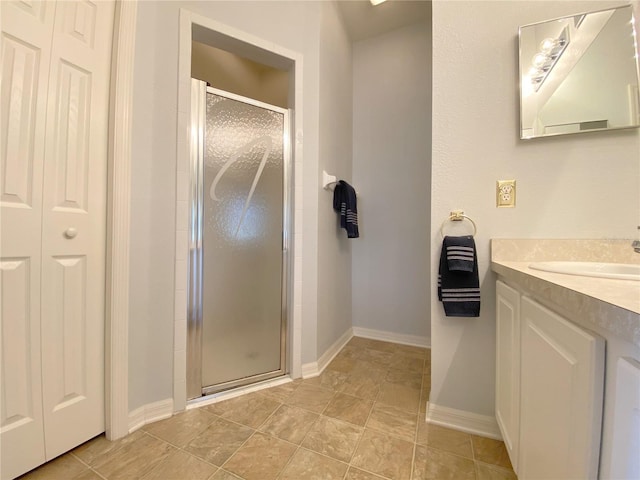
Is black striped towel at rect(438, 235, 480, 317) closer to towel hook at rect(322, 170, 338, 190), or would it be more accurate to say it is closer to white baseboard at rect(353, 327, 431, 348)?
towel hook at rect(322, 170, 338, 190)

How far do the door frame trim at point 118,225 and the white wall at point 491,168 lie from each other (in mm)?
1508

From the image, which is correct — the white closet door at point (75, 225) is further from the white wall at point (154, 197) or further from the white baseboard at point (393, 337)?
the white baseboard at point (393, 337)

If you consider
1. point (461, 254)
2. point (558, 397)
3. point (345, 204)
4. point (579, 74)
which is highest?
point (579, 74)

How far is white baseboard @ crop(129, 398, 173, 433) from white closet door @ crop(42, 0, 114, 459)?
133 mm

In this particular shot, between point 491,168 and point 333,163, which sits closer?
point 491,168

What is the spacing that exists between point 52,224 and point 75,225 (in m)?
0.07

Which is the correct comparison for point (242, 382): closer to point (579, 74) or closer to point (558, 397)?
point (558, 397)

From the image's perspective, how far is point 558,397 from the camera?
569 millimetres

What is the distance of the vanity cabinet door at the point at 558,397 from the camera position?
0.45 metres

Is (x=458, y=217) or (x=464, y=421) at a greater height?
(x=458, y=217)

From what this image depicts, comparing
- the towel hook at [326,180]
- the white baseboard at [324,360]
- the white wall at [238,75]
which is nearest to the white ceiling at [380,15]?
the white wall at [238,75]

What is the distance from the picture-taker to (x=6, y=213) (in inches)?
35.0

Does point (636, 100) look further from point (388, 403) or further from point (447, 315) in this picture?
point (388, 403)

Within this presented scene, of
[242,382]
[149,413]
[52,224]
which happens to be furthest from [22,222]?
[242,382]
